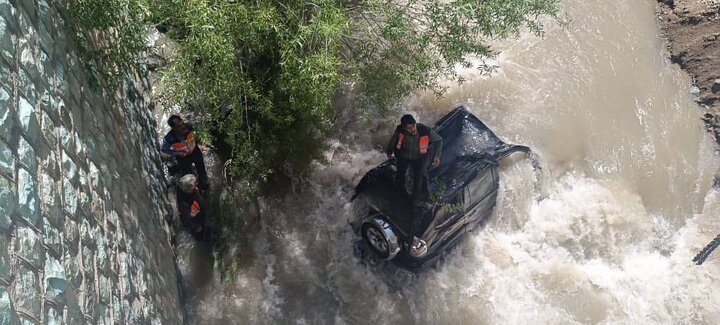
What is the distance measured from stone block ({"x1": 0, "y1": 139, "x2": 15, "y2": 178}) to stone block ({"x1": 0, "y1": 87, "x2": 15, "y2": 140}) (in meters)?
0.07

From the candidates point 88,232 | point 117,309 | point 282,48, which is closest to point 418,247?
point 282,48

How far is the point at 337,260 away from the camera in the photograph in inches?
303

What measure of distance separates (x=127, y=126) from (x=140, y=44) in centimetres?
109

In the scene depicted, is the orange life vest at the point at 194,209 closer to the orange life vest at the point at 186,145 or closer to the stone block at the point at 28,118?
the orange life vest at the point at 186,145

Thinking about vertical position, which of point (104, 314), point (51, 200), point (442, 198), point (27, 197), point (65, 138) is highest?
point (65, 138)

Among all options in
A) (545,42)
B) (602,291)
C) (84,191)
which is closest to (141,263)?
(84,191)

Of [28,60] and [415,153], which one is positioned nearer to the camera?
[28,60]

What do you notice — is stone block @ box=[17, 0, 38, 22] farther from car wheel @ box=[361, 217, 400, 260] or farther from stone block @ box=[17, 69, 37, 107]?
car wheel @ box=[361, 217, 400, 260]

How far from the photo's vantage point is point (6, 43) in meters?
3.36

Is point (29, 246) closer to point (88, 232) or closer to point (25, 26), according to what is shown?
point (88, 232)

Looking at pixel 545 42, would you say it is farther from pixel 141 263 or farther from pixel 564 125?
pixel 141 263

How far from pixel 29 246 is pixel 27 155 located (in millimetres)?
563

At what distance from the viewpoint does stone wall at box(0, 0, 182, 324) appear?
307cm

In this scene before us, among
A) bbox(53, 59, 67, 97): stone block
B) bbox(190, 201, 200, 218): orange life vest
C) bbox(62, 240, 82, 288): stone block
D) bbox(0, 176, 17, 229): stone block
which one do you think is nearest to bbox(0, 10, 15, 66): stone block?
bbox(53, 59, 67, 97): stone block
